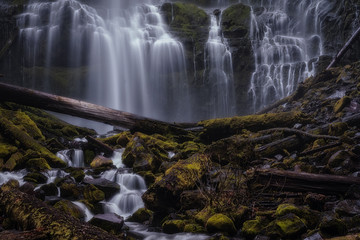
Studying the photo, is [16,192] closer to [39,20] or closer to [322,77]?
[322,77]

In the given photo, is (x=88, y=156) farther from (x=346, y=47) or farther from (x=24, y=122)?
(x=346, y=47)

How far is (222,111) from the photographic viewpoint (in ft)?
80.5

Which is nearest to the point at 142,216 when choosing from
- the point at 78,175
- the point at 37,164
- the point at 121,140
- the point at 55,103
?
the point at 78,175

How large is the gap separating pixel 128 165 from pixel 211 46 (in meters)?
19.6

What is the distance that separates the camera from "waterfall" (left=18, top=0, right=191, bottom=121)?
24.3m

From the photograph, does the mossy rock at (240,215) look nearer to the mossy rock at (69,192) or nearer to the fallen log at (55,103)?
the mossy rock at (69,192)

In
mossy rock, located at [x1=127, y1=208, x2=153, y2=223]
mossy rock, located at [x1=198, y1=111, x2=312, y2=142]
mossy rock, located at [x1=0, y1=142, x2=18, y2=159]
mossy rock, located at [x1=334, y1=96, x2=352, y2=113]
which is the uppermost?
mossy rock, located at [x1=334, y1=96, x2=352, y2=113]

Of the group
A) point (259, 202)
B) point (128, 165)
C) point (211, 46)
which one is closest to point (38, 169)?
point (128, 165)

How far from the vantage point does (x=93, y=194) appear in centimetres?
585

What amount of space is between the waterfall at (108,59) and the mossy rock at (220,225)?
2153cm

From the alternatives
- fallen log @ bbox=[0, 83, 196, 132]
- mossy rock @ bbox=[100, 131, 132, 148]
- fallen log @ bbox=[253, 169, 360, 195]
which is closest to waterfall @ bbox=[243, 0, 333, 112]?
mossy rock @ bbox=[100, 131, 132, 148]

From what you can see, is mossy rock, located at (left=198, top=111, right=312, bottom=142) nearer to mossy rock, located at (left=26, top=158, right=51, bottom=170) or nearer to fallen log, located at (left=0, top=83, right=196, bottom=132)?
fallen log, located at (left=0, top=83, right=196, bottom=132)

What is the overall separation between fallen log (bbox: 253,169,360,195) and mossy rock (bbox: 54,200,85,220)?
10.5 feet

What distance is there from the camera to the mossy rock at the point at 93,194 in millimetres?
5776
